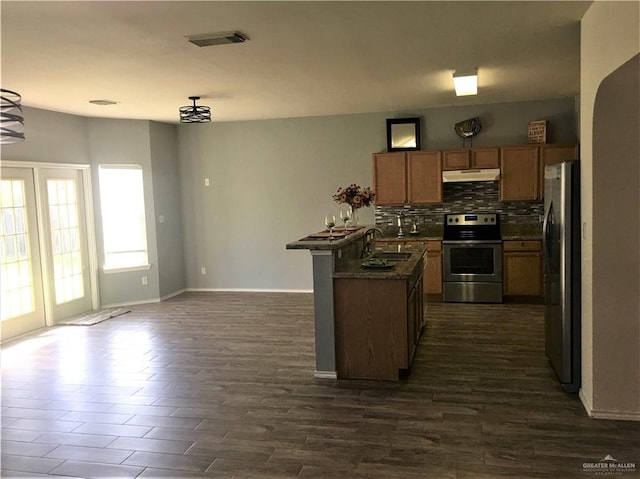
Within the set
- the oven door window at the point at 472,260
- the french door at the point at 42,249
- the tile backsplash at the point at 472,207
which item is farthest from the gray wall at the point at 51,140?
the oven door window at the point at 472,260

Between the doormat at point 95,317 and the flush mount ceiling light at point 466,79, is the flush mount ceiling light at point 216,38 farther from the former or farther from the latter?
the doormat at point 95,317

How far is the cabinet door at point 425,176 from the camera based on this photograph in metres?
7.03

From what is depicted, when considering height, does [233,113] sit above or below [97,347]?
above

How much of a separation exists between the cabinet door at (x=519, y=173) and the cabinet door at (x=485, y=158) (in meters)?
0.06

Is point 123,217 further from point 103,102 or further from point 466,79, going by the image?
point 466,79

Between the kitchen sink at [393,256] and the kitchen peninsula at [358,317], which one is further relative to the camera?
the kitchen sink at [393,256]

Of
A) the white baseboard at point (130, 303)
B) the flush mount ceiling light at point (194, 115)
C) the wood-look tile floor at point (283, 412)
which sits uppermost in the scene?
the flush mount ceiling light at point (194, 115)

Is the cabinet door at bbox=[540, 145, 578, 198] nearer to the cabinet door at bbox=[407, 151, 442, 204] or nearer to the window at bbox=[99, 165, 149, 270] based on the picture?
the cabinet door at bbox=[407, 151, 442, 204]

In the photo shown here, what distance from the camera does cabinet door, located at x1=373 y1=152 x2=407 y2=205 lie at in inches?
282

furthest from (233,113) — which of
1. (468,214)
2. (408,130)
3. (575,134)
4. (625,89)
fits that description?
(625,89)

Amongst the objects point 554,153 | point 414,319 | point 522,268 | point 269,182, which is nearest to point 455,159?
point 554,153

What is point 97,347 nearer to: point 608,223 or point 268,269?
point 268,269

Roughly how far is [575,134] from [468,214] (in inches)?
67.6

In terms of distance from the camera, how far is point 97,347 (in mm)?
5387
